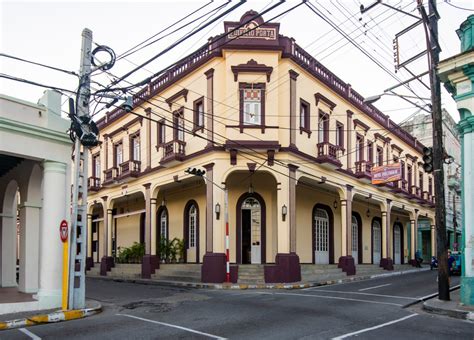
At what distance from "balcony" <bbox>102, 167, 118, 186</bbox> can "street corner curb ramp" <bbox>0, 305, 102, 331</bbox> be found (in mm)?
17181

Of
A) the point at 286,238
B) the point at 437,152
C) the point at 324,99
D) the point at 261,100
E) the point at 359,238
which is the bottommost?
the point at 359,238

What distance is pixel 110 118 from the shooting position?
30.7 meters

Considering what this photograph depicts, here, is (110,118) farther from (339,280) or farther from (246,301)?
(246,301)

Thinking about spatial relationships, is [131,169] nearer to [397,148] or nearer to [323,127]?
[323,127]

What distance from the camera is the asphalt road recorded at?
9180 millimetres

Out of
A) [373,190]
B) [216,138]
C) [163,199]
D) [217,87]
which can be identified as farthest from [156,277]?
[373,190]

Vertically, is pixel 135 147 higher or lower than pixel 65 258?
higher

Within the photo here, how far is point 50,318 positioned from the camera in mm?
11195

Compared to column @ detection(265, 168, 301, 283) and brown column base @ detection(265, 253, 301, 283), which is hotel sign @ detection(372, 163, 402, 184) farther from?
brown column base @ detection(265, 253, 301, 283)

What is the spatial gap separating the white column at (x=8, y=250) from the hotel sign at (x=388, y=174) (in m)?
16.2

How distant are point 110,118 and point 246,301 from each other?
1994cm

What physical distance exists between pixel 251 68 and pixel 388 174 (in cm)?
841

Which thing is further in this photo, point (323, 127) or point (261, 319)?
point (323, 127)

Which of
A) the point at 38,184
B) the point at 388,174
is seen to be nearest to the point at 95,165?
the point at 38,184
